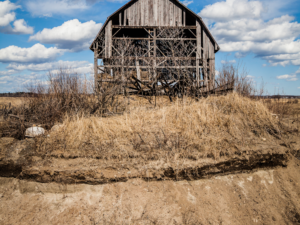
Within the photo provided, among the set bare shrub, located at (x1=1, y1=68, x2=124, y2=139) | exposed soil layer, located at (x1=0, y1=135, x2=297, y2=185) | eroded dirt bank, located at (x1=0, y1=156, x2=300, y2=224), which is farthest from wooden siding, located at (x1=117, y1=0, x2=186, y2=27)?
eroded dirt bank, located at (x1=0, y1=156, x2=300, y2=224)

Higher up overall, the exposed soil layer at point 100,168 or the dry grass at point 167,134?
the dry grass at point 167,134

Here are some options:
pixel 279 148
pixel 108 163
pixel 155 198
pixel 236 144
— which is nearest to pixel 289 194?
pixel 279 148

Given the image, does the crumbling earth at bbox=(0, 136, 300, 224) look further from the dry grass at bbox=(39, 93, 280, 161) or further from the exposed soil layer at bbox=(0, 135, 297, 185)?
the dry grass at bbox=(39, 93, 280, 161)

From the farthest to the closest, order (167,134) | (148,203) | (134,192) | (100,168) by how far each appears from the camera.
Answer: (167,134) → (100,168) → (134,192) → (148,203)

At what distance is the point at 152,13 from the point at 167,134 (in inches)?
403

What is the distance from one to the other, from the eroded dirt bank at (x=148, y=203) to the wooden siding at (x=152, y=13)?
1102 cm

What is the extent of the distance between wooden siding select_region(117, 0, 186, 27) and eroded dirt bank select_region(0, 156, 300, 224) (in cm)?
1102

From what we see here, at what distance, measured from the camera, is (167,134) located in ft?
19.3

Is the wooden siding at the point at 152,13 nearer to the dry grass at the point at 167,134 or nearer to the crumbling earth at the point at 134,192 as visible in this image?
the dry grass at the point at 167,134

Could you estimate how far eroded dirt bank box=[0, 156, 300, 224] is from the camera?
4691mm

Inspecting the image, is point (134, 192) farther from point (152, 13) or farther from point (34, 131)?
point (152, 13)

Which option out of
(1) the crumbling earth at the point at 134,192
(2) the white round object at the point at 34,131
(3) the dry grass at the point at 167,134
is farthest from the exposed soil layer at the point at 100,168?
(2) the white round object at the point at 34,131

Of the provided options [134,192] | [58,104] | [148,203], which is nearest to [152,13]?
[58,104]

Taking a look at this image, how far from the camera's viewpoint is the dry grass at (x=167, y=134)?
5406 mm
